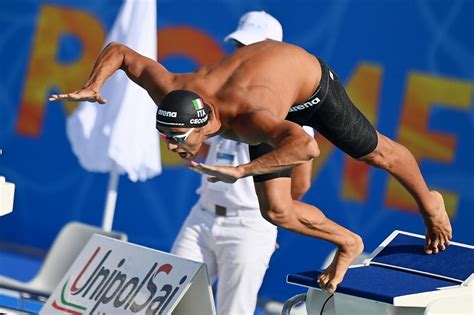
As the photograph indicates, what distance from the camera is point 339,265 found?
5.62m

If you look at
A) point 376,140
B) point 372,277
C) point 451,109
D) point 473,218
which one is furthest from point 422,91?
point 372,277

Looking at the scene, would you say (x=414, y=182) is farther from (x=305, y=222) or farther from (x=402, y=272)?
(x=305, y=222)

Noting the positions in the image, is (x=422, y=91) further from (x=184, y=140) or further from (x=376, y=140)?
(x=184, y=140)

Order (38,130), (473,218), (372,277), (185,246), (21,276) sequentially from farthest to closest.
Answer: (38,130) < (21,276) < (473,218) < (185,246) < (372,277)

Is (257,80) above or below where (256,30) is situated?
below

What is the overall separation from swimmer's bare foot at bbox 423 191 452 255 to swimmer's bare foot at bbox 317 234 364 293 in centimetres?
43

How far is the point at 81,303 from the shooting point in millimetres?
6207

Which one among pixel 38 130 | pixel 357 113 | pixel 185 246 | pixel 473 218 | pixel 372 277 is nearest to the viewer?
pixel 372 277

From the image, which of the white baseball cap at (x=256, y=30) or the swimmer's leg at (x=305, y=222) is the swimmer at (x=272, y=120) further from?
the white baseball cap at (x=256, y=30)

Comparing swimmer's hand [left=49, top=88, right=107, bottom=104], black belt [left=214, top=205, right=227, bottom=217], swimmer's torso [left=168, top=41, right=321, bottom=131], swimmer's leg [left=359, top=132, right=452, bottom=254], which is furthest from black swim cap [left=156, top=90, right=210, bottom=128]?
black belt [left=214, top=205, right=227, bottom=217]

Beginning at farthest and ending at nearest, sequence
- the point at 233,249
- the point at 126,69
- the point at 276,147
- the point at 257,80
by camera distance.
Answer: the point at 233,249 → the point at 126,69 → the point at 257,80 → the point at 276,147

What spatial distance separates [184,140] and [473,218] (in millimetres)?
3921

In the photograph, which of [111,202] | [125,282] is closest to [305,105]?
[125,282]

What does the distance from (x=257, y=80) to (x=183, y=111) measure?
0.46 meters
